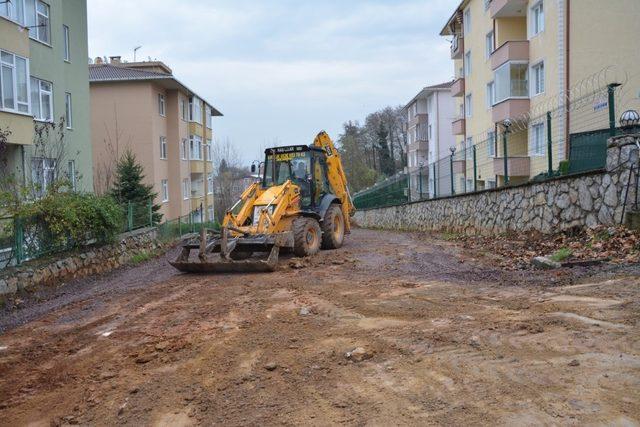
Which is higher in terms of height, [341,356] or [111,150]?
[111,150]

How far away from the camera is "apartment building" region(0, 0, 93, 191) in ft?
59.1

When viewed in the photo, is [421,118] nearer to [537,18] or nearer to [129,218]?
[537,18]

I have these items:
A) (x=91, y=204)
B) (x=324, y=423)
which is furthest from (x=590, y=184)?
(x=91, y=204)

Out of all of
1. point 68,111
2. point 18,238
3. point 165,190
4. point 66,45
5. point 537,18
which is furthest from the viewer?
point 165,190

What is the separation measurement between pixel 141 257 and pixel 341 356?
12.7 m

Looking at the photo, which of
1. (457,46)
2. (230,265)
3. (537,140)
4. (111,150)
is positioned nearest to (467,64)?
(457,46)

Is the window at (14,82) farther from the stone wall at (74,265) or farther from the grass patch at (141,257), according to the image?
the grass patch at (141,257)

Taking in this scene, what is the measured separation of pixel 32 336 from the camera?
7555 mm

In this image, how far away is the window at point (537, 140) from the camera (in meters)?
14.5

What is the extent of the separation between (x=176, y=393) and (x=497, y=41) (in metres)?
30.1

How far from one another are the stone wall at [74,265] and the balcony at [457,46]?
1108 inches

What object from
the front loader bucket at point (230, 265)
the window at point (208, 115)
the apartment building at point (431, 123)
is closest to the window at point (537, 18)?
the apartment building at point (431, 123)

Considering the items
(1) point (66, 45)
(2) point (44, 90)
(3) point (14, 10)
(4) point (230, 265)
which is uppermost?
(1) point (66, 45)

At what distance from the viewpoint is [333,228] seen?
15.9m
